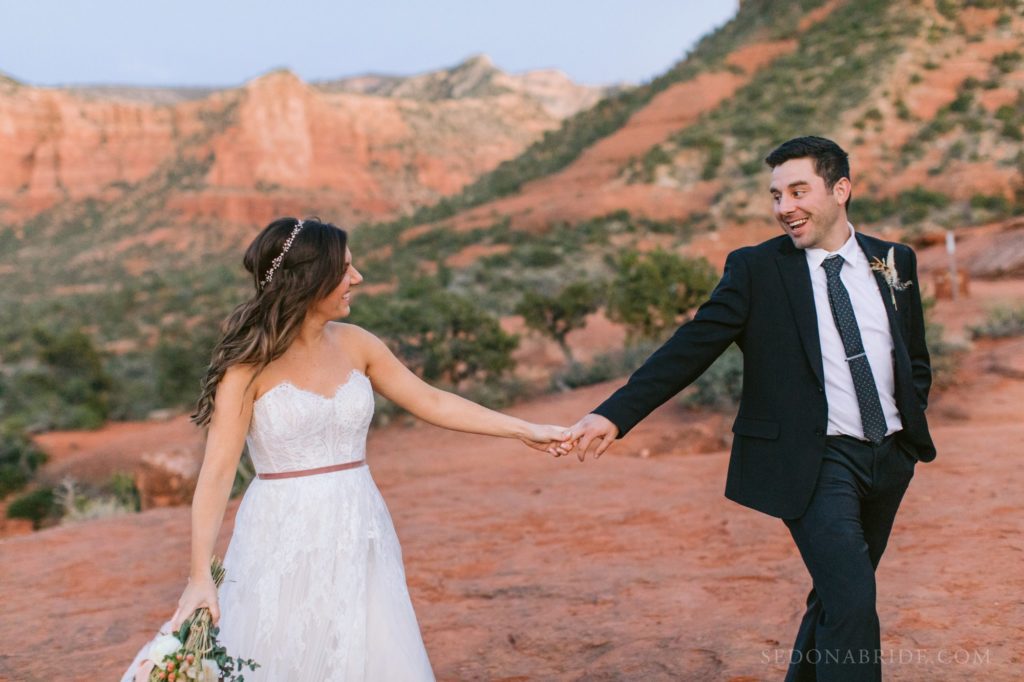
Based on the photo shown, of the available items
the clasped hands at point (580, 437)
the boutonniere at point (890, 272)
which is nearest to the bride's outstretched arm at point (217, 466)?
the clasped hands at point (580, 437)

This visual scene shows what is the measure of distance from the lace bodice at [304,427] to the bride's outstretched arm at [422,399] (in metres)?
0.26

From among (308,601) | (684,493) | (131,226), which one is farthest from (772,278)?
(131,226)

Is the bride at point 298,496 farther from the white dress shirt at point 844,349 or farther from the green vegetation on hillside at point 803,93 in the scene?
the green vegetation on hillside at point 803,93

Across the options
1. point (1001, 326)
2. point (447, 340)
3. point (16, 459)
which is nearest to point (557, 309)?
point (447, 340)

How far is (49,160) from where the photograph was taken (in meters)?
83.8

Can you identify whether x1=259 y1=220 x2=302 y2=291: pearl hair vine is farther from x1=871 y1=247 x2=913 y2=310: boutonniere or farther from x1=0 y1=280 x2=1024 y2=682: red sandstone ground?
x1=0 y1=280 x2=1024 y2=682: red sandstone ground

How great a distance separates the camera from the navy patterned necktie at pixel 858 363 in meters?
2.89

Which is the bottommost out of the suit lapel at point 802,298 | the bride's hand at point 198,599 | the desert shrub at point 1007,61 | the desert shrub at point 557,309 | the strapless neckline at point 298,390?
the bride's hand at point 198,599

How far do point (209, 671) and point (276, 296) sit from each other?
116 cm

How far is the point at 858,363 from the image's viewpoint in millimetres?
2922

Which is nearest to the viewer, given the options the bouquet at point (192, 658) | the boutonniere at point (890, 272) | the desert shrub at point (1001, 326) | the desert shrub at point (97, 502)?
the bouquet at point (192, 658)

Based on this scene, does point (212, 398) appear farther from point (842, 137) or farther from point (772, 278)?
point (842, 137)

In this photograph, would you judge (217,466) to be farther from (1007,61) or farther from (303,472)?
(1007,61)

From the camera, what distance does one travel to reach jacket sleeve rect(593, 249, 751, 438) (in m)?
3.14
